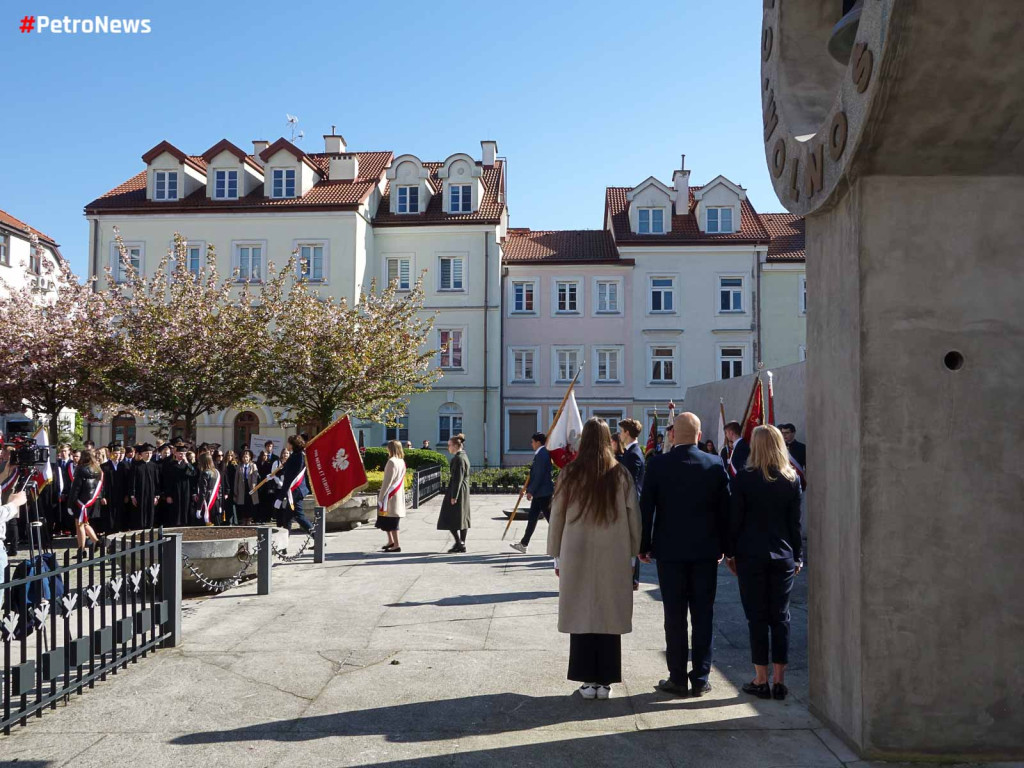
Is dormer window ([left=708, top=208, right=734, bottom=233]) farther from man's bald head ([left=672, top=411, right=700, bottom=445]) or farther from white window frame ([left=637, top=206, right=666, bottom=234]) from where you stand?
man's bald head ([left=672, top=411, right=700, bottom=445])

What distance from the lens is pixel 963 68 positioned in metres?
4.48

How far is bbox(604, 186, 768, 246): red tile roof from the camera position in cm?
4062

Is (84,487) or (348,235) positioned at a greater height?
(348,235)

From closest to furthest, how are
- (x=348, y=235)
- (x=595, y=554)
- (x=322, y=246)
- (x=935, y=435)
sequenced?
1. (x=935, y=435)
2. (x=595, y=554)
3. (x=348, y=235)
4. (x=322, y=246)

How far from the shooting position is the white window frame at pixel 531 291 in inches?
1612

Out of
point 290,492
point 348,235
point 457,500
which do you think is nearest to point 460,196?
point 348,235

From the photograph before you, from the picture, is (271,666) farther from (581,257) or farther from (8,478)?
(581,257)

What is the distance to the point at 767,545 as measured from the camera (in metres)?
5.99

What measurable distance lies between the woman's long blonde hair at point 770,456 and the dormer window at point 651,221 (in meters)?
36.4

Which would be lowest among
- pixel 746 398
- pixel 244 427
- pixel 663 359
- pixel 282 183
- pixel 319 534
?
pixel 319 534

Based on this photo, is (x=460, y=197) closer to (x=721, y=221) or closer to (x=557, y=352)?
(x=557, y=352)

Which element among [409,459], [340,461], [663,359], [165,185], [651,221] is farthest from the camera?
[651,221]

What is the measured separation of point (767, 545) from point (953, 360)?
5.80 feet

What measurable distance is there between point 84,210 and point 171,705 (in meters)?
38.0
